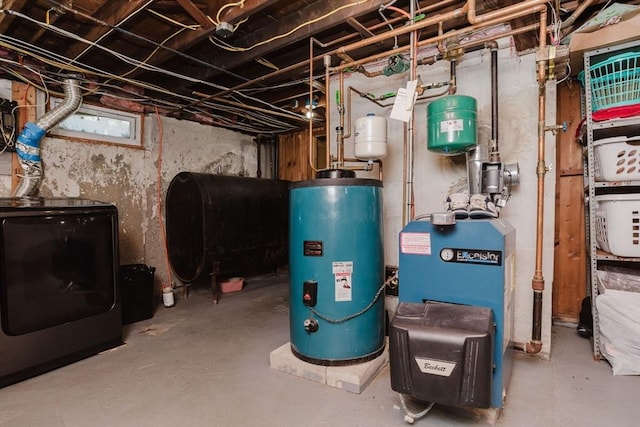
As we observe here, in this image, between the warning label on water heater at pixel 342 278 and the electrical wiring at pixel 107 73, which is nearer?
the warning label on water heater at pixel 342 278

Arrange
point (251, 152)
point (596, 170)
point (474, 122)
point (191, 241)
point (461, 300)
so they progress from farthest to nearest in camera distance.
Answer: point (251, 152)
point (191, 241)
point (596, 170)
point (474, 122)
point (461, 300)

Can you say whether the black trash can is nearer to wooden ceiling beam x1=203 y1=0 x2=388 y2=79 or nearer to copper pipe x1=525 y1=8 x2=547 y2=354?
wooden ceiling beam x1=203 y1=0 x2=388 y2=79

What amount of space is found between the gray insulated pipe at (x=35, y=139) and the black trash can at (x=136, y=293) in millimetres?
1016

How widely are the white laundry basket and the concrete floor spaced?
73 cm

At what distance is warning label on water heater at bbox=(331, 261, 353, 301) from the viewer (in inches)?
74.0

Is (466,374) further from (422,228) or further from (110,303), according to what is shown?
(110,303)

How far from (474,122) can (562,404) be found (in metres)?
1.54

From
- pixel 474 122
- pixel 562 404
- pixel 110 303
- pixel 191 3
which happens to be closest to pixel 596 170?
pixel 474 122

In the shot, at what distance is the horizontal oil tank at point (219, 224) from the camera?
339 cm

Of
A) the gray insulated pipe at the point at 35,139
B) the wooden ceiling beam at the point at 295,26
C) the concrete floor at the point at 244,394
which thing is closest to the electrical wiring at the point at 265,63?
the wooden ceiling beam at the point at 295,26

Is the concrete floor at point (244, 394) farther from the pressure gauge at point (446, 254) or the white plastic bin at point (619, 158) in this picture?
the white plastic bin at point (619, 158)

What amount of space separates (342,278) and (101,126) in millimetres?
3047

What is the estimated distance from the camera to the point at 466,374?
1264 mm


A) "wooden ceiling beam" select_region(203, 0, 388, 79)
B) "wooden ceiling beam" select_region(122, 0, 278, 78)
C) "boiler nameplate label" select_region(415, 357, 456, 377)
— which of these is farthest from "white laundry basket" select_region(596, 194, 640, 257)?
"wooden ceiling beam" select_region(122, 0, 278, 78)
